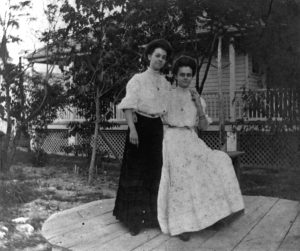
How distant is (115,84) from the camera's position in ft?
27.3

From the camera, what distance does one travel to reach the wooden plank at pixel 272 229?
309 cm

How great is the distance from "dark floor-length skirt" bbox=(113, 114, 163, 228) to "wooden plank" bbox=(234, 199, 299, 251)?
2.67 feet

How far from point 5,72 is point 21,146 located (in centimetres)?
600

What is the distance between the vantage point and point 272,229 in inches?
136

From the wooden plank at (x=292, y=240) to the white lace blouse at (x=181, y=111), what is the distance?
1.15m

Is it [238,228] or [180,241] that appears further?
[238,228]

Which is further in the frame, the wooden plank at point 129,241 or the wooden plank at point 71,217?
the wooden plank at point 71,217

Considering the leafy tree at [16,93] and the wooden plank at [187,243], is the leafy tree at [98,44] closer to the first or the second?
the leafy tree at [16,93]

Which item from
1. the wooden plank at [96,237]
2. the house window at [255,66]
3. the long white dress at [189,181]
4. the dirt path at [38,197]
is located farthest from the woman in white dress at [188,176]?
the house window at [255,66]

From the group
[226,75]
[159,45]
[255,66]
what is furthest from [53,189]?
[255,66]

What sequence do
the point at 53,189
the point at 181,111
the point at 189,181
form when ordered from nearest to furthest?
the point at 189,181 < the point at 181,111 < the point at 53,189

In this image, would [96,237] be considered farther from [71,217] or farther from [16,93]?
[16,93]

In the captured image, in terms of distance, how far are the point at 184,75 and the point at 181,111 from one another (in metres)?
0.30

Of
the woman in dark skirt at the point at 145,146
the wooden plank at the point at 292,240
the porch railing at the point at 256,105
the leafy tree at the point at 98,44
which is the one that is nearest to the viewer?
the wooden plank at the point at 292,240
